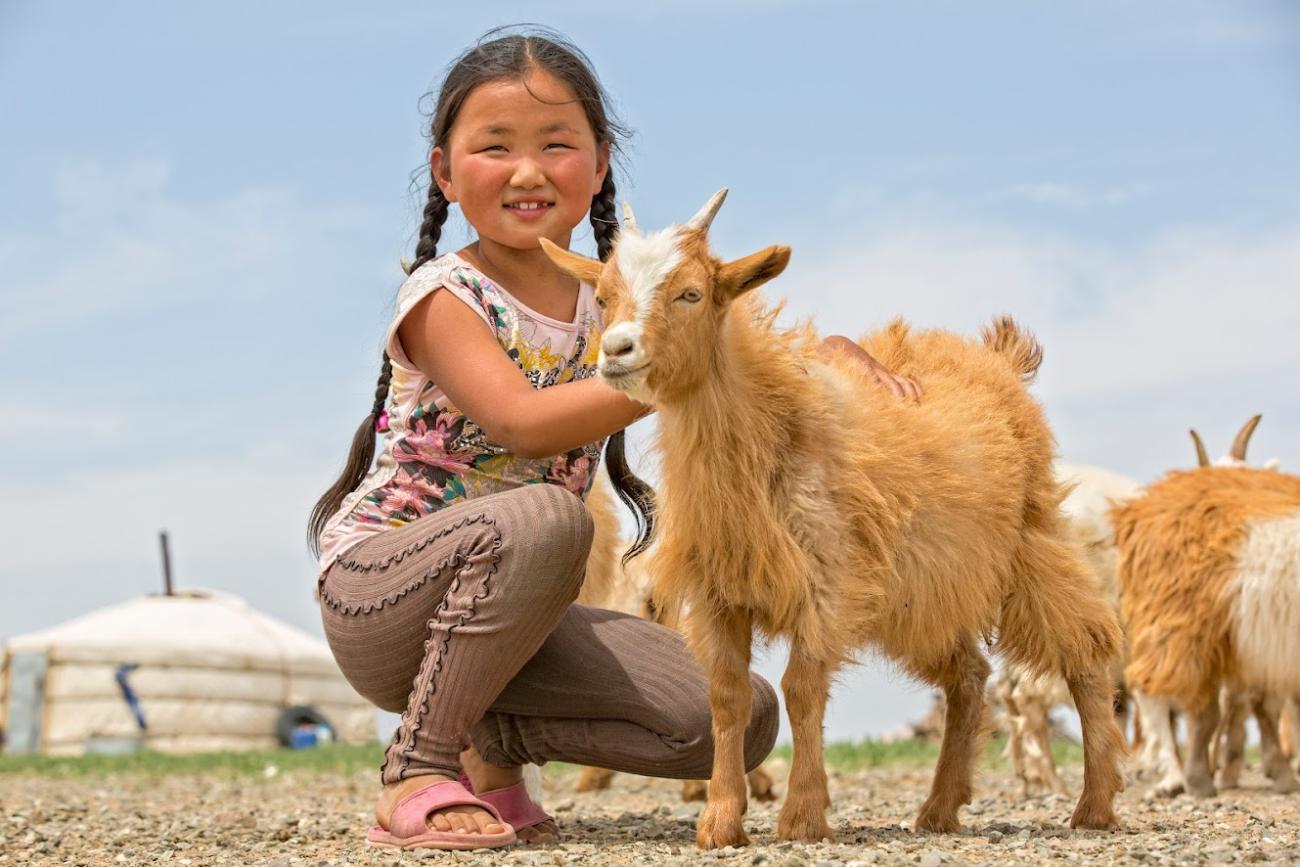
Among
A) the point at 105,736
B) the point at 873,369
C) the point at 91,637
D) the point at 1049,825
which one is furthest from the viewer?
the point at 91,637

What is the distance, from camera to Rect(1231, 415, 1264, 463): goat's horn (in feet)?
34.6

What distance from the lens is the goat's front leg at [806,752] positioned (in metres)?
3.97

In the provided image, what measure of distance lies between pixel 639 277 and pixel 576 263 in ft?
0.98

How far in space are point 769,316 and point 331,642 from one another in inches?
63.0

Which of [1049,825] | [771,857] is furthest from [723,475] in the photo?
[1049,825]

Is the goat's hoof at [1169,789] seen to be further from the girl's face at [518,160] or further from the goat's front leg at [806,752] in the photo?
the girl's face at [518,160]

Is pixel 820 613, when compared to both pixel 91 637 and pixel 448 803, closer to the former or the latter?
pixel 448 803

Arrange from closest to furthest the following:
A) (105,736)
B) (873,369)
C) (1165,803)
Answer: (873,369) < (1165,803) < (105,736)

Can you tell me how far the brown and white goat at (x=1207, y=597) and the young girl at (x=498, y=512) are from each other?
385cm

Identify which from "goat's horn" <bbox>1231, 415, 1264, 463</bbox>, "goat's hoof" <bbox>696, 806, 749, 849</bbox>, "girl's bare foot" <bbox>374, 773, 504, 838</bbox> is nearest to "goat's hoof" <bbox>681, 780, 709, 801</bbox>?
"girl's bare foot" <bbox>374, 773, 504, 838</bbox>

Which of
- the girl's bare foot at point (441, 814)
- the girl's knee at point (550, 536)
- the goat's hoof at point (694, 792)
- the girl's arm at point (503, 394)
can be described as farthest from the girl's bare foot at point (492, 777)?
the goat's hoof at point (694, 792)

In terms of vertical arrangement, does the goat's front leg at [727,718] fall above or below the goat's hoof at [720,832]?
above

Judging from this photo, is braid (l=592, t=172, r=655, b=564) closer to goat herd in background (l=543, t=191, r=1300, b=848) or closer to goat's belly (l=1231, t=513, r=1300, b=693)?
goat herd in background (l=543, t=191, r=1300, b=848)

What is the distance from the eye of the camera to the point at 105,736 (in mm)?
22938
